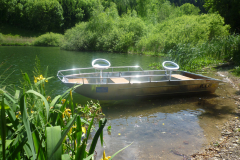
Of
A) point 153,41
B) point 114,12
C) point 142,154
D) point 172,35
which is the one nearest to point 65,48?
point 114,12

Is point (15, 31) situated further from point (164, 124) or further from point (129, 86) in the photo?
point (164, 124)

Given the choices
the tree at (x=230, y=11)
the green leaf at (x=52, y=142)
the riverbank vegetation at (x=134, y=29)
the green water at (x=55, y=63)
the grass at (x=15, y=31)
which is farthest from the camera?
the grass at (x=15, y=31)

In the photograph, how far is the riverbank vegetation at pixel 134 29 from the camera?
15.7 metres

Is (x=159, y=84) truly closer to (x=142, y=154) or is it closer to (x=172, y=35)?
(x=142, y=154)

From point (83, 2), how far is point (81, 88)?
78.0 m

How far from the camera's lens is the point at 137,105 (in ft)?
25.2

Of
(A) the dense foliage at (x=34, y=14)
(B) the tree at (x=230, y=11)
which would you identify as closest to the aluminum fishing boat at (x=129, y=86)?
(B) the tree at (x=230, y=11)

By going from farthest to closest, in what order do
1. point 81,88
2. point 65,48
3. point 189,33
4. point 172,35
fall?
1. point 65,48
2. point 172,35
3. point 189,33
4. point 81,88

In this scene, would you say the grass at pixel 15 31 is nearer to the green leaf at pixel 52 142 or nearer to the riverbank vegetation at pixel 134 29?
the riverbank vegetation at pixel 134 29

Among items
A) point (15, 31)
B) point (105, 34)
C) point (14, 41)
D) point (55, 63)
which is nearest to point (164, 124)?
point (55, 63)

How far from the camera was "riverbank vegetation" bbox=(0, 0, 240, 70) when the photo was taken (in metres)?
15.7

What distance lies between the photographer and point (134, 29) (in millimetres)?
34781

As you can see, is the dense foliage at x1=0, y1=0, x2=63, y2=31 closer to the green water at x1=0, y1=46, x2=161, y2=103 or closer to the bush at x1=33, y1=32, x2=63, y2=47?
the bush at x1=33, y1=32, x2=63, y2=47

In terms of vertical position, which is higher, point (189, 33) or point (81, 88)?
point (189, 33)
